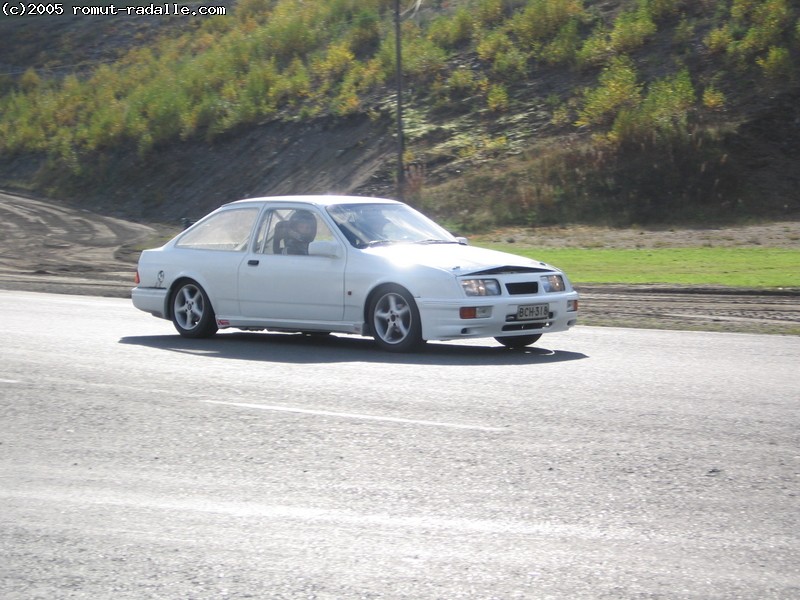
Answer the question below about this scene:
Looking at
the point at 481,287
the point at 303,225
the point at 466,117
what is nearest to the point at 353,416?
the point at 481,287

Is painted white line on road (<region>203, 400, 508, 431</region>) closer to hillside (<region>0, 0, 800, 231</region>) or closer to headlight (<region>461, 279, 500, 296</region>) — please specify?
headlight (<region>461, 279, 500, 296</region>)

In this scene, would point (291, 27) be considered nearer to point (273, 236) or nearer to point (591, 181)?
point (591, 181)

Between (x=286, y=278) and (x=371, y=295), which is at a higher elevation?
(x=286, y=278)

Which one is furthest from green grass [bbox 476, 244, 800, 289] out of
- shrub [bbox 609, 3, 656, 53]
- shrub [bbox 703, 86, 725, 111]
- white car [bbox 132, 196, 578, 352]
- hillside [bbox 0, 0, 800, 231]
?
shrub [bbox 609, 3, 656, 53]

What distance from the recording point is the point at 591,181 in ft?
123

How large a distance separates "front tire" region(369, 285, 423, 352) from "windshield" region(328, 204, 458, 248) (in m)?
0.72

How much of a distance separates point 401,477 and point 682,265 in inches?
732

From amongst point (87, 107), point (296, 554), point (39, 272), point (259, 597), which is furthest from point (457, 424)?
point (87, 107)

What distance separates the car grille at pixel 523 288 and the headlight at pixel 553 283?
0.38 feet

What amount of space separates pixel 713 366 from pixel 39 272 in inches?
779

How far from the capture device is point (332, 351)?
1236cm

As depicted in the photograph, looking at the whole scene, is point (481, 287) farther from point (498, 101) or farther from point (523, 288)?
point (498, 101)

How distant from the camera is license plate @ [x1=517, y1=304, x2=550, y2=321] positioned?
11.6 metres

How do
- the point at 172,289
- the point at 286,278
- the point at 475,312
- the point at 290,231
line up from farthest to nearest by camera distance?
1. the point at 172,289
2. the point at 290,231
3. the point at 286,278
4. the point at 475,312
